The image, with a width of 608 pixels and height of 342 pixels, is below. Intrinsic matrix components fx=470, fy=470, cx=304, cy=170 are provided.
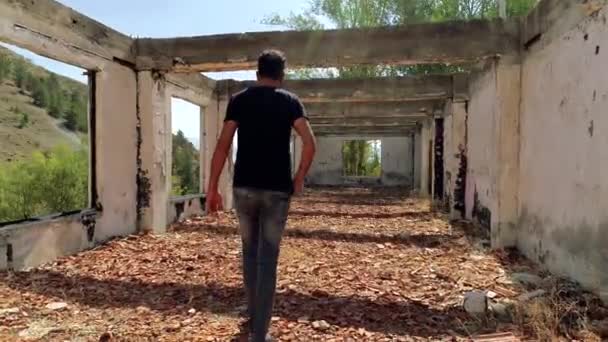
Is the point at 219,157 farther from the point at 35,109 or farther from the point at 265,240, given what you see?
the point at 35,109

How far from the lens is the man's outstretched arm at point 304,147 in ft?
9.68

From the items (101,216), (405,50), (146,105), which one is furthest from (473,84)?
(101,216)

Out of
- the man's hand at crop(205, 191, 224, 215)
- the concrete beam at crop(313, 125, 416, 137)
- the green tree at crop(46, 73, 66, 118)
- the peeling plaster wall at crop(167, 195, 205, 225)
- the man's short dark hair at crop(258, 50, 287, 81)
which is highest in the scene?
the green tree at crop(46, 73, 66, 118)

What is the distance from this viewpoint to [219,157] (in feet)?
10.0

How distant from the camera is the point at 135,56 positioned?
7.15 metres

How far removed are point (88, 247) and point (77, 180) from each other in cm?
446

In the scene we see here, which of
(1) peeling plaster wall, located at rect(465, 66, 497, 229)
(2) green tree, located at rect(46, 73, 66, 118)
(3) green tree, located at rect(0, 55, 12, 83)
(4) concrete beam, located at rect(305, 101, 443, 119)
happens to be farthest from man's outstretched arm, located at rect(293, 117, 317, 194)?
(2) green tree, located at rect(46, 73, 66, 118)

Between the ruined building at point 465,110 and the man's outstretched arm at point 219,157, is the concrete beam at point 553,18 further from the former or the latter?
the man's outstretched arm at point 219,157

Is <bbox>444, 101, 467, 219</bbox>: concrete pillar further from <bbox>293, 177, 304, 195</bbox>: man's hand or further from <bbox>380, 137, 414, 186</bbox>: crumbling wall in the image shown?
<bbox>380, 137, 414, 186</bbox>: crumbling wall

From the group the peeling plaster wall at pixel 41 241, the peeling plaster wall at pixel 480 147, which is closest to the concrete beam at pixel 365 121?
the peeling plaster wall at pixel 480 147

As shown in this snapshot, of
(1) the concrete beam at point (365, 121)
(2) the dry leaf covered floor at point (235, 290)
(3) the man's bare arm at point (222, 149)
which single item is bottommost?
(2) the dry leaf covered floor at point (235, 290)

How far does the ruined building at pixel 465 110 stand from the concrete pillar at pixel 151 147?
2 centimetres

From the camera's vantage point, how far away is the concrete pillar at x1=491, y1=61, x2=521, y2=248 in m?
6.10

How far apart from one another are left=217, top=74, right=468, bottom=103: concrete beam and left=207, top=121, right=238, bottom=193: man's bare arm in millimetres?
6530
